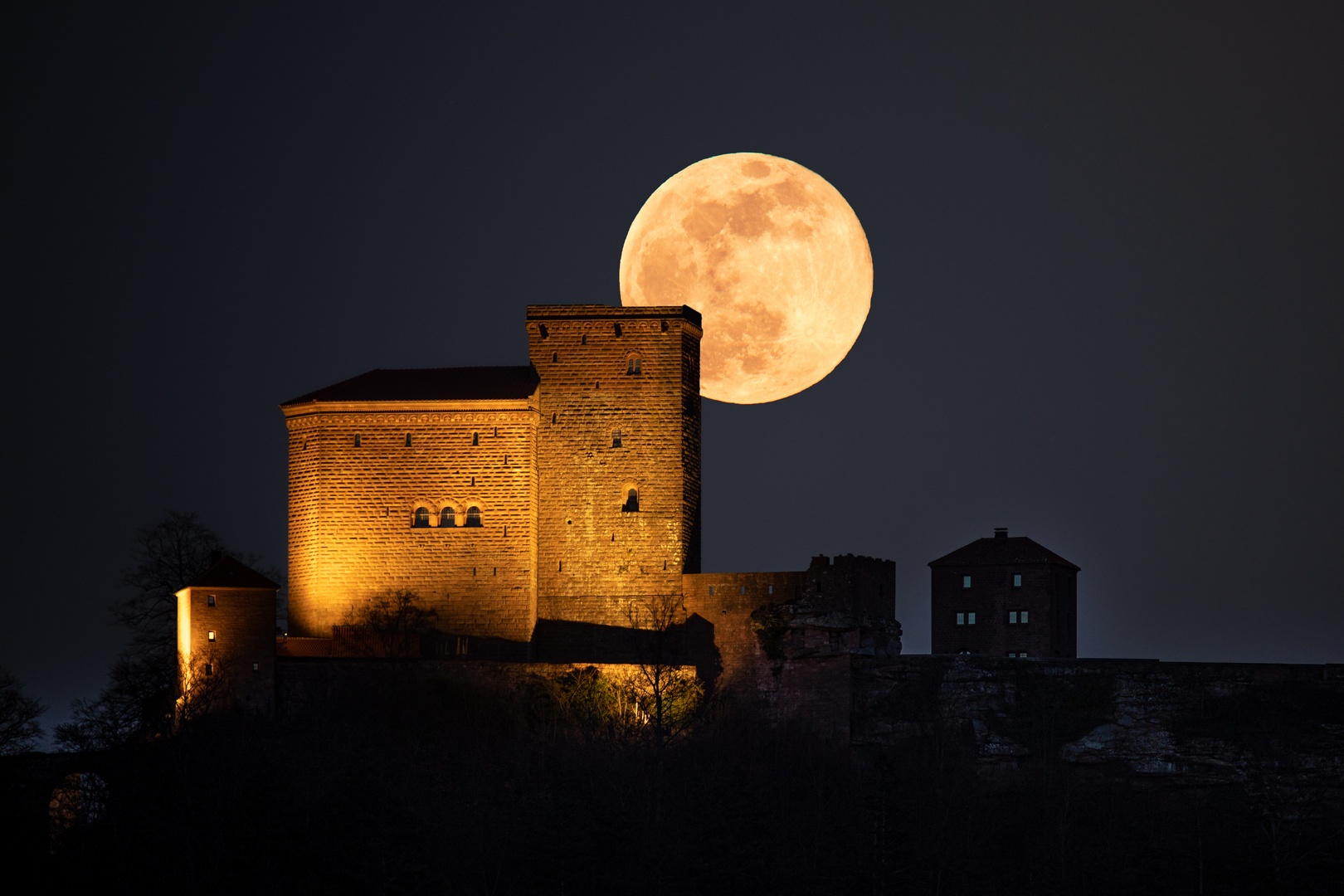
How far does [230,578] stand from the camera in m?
64.6

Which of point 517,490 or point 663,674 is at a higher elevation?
point 517,490

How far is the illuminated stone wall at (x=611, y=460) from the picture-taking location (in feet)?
230

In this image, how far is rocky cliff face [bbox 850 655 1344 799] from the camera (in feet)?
223

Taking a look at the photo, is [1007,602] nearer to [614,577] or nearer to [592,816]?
[614,577]

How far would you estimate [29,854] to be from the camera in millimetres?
61156

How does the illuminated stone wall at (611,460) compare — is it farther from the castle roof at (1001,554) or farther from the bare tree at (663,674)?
A: the castle roof at (1001,554)

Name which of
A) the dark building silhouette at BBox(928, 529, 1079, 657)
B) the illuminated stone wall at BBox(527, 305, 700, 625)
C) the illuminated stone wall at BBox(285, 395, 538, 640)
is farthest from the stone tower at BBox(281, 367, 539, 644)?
the dark building silhouette at BBox(928, 529, 1079, 657)

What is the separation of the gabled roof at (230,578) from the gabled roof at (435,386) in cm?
815

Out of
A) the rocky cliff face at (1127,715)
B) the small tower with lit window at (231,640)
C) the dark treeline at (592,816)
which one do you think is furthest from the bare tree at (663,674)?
the small tower with lit window at (231,640)

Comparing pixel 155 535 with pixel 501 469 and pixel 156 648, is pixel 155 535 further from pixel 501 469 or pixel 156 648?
pixel 501 469

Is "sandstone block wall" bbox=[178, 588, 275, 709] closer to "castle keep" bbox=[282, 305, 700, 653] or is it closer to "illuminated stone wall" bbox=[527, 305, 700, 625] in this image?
"castle keep" bbox=[282, 305, 700, 653]

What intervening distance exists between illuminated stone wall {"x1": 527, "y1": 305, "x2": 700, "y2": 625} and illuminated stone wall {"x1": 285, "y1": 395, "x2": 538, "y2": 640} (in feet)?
2.66

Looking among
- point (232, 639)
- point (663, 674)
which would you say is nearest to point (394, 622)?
point (232, 639)

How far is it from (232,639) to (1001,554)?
37.0 metres
